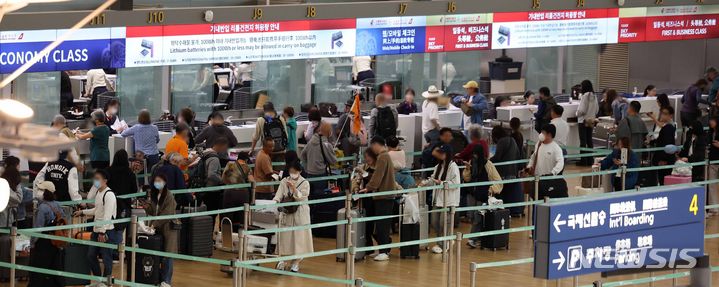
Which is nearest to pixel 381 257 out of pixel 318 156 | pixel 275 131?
pixel 318 156

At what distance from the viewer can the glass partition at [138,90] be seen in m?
20.8

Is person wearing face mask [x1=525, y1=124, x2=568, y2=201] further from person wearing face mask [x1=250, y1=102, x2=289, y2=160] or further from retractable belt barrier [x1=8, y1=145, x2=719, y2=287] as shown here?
person wearing face mask [x1=250, y1=102, x2=289, y2=160]

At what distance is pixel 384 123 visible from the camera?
67.6 ft

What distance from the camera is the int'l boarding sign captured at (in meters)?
11.2

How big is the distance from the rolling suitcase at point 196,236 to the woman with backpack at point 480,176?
3.20 m

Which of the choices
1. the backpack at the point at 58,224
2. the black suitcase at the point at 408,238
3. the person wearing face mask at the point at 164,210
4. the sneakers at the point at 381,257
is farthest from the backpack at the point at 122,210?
the black suitcase at the point at 408,238

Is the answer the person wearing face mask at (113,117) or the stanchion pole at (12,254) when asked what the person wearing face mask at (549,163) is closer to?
the person wearing face mask at (113,117)

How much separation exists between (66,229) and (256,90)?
296 inches

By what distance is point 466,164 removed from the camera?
18.0m

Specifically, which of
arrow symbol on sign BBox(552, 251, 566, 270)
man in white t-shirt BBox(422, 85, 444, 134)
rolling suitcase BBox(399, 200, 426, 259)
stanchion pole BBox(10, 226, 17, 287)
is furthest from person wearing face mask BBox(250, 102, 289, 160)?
arrow symbol on sign BBox(552, 251, 566, 270)

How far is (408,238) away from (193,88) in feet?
18.7

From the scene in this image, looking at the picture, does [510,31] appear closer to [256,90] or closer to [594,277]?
[256,90]

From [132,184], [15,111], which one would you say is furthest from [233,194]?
[15,111]

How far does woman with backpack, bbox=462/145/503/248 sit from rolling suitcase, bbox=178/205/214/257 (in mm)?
3200
